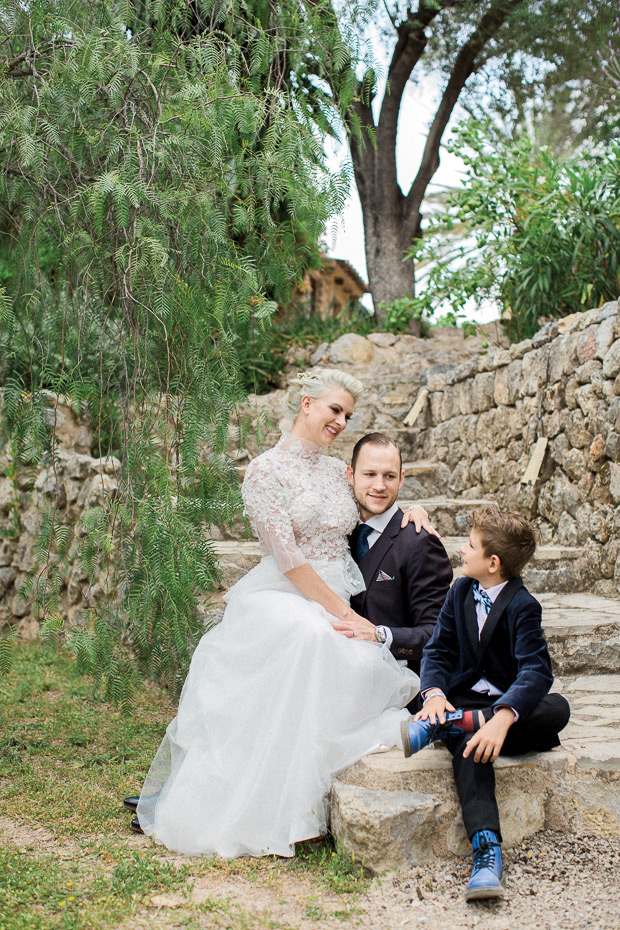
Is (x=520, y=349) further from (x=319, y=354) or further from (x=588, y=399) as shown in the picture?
(x=319, y=354)

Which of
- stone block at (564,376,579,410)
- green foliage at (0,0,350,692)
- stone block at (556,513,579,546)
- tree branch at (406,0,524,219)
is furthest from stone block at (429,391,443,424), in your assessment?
green foliage at (0,0,350,692)

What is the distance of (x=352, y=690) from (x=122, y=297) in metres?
1.53

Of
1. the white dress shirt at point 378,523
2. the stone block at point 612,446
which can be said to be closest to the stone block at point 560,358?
the stone block at point 612,446

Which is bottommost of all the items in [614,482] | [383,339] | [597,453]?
[614,482]

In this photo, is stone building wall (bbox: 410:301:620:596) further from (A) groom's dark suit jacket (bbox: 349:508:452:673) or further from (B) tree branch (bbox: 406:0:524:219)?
(B) tree branch (bbox: 406:0:524:219)

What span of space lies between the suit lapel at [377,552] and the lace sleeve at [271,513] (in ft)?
0.79

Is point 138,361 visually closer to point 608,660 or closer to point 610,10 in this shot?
point 608,660

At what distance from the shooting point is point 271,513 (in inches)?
105

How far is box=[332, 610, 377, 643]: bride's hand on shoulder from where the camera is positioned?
8.33 feet

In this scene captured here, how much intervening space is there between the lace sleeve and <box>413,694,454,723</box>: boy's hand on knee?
2.16ft

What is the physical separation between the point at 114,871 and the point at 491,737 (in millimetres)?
1096

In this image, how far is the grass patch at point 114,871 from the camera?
6.34 feet

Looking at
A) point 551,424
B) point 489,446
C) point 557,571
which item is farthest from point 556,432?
point 489,446

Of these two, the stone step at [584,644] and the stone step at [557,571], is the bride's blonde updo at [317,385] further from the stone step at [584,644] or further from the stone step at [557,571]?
the stone step at [557,571]
